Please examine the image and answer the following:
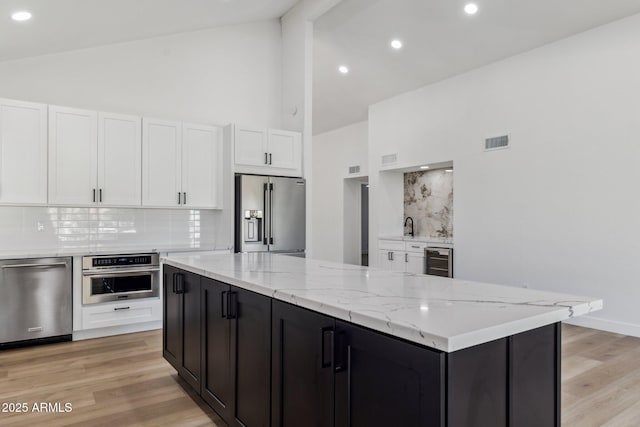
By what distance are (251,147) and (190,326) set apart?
8.78 feet

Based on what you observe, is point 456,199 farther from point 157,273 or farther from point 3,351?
point 3,351

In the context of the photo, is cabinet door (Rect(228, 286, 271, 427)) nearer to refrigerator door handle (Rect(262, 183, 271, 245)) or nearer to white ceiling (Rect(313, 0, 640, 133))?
refrigerator door handle (Rect(262, 183, 271, 245))

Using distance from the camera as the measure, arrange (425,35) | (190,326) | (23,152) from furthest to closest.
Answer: (425,35) < (23,152) < (190,326)

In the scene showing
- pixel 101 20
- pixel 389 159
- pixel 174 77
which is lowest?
pixel 389 159

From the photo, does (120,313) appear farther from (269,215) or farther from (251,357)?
(251,357)

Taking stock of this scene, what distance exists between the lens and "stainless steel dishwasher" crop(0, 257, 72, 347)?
362 centimetres

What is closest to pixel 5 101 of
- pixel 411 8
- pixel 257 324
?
pixel 257 324

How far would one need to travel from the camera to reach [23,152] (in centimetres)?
384

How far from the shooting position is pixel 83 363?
3350mm

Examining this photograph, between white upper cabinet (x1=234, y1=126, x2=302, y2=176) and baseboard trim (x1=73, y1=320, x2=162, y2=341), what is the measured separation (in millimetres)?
1938

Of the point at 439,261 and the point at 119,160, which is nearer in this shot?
the point at 119,160

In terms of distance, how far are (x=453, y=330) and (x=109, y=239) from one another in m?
4.37

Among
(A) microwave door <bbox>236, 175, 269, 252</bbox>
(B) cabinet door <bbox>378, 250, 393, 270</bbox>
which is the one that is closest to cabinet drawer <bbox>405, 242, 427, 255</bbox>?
(B) cabinet door <bbox>378, 250, 393, 270</bbox>

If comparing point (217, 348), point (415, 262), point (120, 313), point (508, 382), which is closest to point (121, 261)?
point (120, 313)
